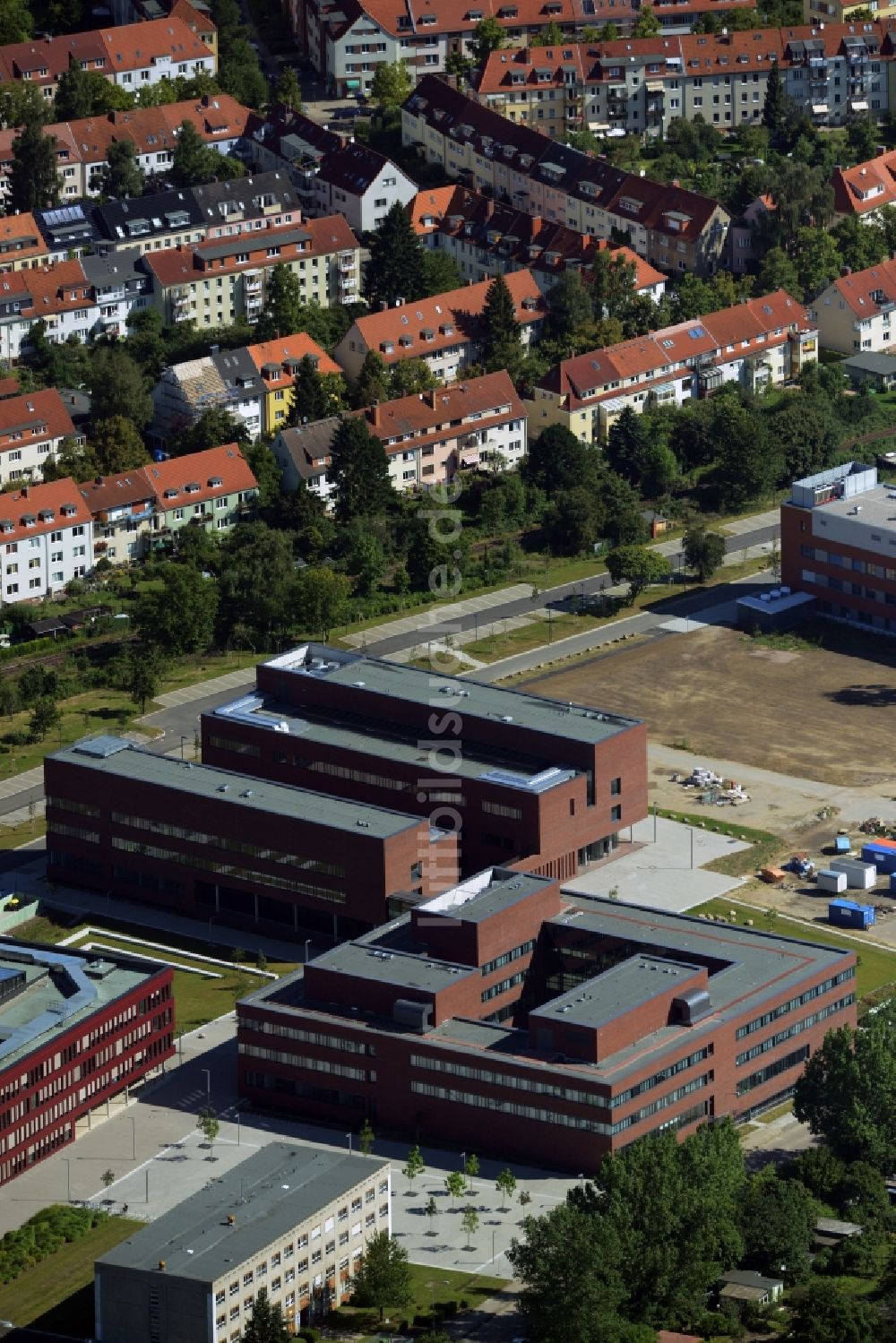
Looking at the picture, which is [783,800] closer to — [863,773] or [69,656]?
[863,773]

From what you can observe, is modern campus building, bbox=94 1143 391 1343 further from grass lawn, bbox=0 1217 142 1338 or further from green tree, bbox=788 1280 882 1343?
green tree, bbox=788 1280 882 1343

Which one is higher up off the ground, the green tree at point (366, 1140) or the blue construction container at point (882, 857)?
the blue construction container at point (882, 857)

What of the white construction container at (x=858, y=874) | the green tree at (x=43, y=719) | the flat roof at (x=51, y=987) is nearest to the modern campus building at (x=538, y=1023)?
the flat roof at (x=51, y=987)

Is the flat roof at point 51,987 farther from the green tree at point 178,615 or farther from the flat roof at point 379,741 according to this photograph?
the green tree at point 178,615

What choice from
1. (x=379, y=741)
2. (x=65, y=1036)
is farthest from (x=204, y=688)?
(x=65, y=1036)

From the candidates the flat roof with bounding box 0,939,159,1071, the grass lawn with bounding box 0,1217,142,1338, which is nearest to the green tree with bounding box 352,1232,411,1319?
the grass lawn with bounding box 0,1217,142,1338

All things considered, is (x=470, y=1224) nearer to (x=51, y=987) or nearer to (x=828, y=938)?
(x=51, y=987)

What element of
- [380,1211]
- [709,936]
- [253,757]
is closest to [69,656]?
[253,757]
